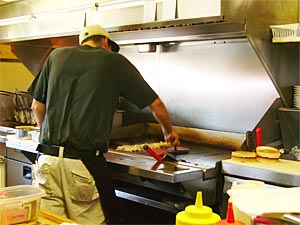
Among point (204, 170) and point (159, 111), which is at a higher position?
point (159, 111)

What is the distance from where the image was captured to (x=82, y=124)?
7.27ft

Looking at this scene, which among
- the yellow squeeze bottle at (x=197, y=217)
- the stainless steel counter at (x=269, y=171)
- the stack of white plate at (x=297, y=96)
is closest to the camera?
the yellow squeeze bottle at (x=197, y=217)

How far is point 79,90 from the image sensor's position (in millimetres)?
2260

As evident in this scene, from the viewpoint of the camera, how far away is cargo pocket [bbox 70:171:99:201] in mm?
2250

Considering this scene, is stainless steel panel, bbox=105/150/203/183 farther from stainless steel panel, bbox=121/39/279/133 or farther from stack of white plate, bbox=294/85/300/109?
stack of white plate, bbox=294/85/300/109

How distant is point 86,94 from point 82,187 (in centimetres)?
49

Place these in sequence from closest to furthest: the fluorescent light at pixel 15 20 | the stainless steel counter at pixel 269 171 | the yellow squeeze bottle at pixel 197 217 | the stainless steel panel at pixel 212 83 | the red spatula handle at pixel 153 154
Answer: the yellow squeeze bottle at pixel 197 217
the stainless steel counter at pixel 269 171
the red spatula handle at pixel 153 154
the stainless steel panel at pixel 212 83
the fluorescent light at pixel 15 20

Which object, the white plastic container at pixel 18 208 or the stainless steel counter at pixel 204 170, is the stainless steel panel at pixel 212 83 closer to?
the stainless steel counter at pixel 204 170

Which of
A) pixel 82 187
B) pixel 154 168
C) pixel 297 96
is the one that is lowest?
pixel 82 187

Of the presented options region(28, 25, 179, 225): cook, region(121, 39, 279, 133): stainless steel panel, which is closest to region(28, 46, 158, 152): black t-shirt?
region(28, 25, 179, 225): cook

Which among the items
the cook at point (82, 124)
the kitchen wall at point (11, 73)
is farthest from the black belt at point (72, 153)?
the kitchen wall at point (11, 73)

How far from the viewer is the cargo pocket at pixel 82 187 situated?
7.38 ft

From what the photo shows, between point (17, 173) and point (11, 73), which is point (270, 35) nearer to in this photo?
point (17, 173)

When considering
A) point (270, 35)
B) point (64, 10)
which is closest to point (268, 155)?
point (270, 35)
